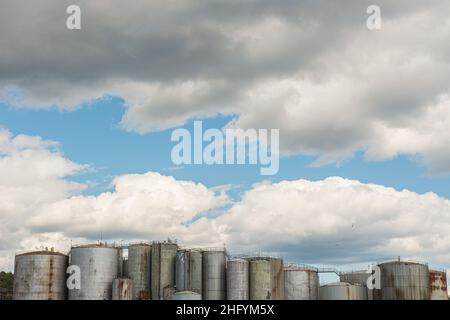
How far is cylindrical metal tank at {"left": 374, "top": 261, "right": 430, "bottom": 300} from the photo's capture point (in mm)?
95019

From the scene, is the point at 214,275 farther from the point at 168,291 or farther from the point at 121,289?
the point at 121,289

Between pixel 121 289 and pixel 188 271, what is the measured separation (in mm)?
10087

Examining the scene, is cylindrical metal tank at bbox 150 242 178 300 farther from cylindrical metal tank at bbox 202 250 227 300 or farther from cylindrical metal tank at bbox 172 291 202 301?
cylindrical metal tank at bbox 172 291 202 301

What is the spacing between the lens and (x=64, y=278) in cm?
9706

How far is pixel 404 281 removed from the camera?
95.6 m

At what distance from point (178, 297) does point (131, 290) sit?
10.4m

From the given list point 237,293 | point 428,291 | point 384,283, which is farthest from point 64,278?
point 428,291

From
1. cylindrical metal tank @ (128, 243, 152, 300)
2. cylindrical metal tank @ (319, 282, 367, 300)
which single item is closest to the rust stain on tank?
cylindrical metal tank @ (128, 243, 152, 300)

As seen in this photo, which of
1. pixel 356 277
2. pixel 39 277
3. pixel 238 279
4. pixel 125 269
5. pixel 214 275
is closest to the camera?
pixel 39 277

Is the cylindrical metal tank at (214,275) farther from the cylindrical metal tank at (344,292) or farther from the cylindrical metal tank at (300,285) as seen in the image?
the cylindrical metal tank at (344,292)

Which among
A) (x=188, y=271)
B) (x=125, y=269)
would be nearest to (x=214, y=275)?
(x=188, y=271)

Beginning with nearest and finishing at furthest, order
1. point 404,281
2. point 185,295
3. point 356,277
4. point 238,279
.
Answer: point 185,295, point 404,281, point 238,279, point 356,277
